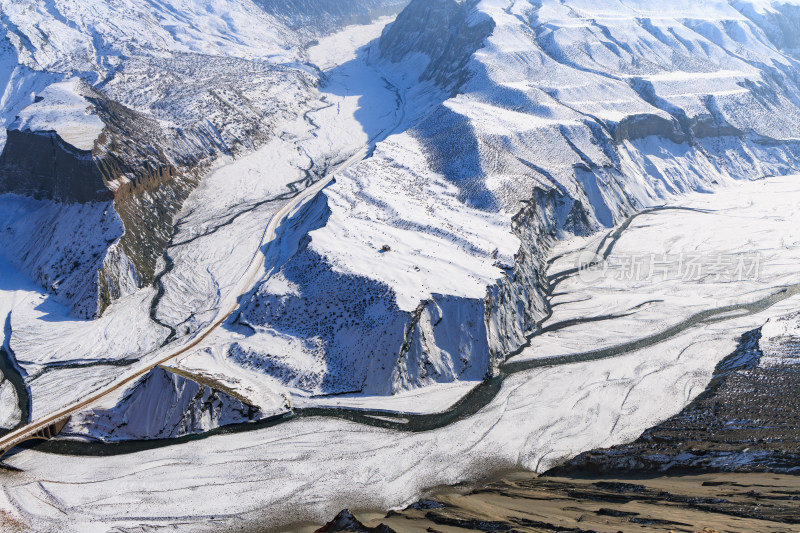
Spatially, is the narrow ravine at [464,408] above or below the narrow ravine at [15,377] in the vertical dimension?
above

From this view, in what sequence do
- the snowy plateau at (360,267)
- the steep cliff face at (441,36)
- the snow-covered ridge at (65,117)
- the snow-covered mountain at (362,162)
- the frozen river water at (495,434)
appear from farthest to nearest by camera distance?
the steep cliff face at (441,36) → the snow-covered ridge at (65,117) → the snow-covered mountain at (362,162) → the snowy plateau at (360,267) → the frozen river water at (495,434)

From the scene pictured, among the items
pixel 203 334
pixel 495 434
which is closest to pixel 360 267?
pixel 203 334

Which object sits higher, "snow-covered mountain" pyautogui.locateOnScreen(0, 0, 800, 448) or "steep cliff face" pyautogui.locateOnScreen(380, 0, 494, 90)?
"steep cliff face" pyautogui.locateOnScreen(380, 0, 494, 90)

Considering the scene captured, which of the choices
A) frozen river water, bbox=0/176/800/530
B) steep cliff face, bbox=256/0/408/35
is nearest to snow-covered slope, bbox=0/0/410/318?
steep cliff face, bbox=256/0/408/35

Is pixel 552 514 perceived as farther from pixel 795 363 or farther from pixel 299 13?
pixel 299 13

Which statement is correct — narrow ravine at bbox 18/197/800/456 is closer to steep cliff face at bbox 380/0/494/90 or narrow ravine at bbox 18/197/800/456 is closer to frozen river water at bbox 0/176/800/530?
frozen river water at bbox 0/176/800/530

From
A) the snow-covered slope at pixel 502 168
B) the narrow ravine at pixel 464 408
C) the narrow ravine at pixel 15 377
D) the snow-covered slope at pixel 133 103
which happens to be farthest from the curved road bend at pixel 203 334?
the snow-covered slope at pixel 133 103

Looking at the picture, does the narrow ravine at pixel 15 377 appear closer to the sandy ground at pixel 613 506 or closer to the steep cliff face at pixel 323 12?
the sandy ground at pixel 613 506

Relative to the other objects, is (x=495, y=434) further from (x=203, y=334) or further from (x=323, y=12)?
(x=323, y=12)

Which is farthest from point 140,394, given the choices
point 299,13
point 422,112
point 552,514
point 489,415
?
point 299,13
